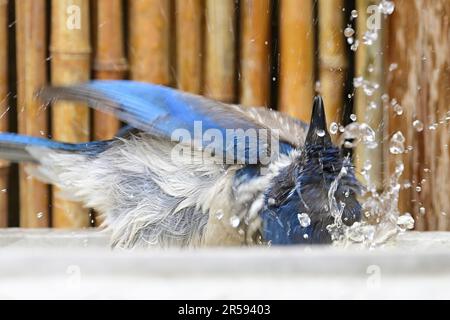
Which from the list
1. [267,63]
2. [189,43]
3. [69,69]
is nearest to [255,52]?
[267,63]

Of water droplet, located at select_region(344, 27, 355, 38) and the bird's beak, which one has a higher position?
water droplet, located at select_region(344, 27, 355, 38)

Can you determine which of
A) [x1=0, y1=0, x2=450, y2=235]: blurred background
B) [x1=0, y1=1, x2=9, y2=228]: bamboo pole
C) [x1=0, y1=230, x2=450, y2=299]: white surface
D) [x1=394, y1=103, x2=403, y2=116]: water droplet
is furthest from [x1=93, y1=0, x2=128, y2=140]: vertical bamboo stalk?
[x1=0, y1=230, x2=450, y2=299]: white surface

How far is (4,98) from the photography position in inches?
115

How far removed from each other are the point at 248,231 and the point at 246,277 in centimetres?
71

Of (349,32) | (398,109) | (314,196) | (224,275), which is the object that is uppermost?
(349,32)

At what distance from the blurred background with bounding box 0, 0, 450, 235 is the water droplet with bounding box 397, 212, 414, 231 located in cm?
10

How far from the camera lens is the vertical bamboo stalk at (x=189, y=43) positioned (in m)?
2.87

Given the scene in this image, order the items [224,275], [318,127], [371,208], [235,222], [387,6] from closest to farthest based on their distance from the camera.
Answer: [224,275]
[318,127]
[235,222]
[371,208]
[387,6]

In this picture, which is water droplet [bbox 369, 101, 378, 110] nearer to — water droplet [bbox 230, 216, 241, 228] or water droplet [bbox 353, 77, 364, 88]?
water droplet [bbox 353, 77, 364, 88]

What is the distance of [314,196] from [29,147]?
80 cm

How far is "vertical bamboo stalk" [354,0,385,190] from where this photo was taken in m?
2.88

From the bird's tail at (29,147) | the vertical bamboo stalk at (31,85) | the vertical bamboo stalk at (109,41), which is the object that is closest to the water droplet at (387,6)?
the vertical bamboo stalk at (109,41)

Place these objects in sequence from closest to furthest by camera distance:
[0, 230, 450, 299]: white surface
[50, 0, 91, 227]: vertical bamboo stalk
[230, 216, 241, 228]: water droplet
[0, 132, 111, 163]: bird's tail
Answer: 1. [0, 230, 450, 299]: white surface
2. [230, 216, 241, 228]: water droplet
3. [0, 132, 111, 163]: bird's tail
4. [50, 0, 91, 227]: vertical bamboo stalk

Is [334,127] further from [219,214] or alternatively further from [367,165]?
[219,214]
